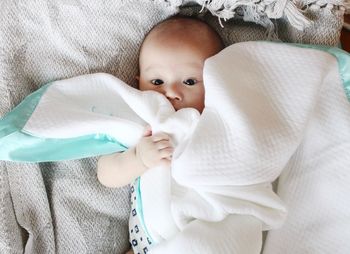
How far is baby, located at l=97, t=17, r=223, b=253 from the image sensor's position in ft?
3.19

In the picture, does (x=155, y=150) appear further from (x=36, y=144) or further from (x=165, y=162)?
(x=36, y=144)

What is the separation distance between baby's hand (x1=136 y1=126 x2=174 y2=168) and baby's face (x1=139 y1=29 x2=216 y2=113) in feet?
0.32

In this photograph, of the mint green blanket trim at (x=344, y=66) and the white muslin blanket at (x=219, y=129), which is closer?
the white muslin blanket at (x=219, y=129)

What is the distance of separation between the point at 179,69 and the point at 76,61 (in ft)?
0.70

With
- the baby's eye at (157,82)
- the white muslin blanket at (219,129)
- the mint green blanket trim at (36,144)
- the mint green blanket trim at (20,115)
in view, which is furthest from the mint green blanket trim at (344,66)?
the mint green blanket trim at (20,115)

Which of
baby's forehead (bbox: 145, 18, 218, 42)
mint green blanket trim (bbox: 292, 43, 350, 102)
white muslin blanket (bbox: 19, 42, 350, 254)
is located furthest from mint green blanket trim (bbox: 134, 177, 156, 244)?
mint green blanket trim (bbox: 292, 43, 350, 102)

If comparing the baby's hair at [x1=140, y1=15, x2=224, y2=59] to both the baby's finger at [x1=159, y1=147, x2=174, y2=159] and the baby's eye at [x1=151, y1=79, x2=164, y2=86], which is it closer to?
the baby's eye at [x1=151, y1=79, x2=164, y2=86]

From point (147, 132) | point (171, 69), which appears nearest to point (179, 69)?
point (171, 69)

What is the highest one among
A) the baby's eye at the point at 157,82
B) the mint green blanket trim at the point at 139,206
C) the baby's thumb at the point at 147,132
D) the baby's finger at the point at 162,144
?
the baby's eye at the point at 157,82

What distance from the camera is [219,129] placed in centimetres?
88

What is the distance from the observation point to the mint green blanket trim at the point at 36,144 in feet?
3.13

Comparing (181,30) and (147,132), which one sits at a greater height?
(181,30)

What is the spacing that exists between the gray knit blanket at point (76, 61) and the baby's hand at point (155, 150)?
142 mm

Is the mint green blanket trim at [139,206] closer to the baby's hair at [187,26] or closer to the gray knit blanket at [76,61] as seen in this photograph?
the gray knit blanket at [76,61]
